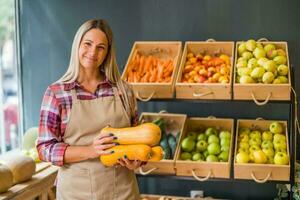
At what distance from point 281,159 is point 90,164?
1406 millimetres

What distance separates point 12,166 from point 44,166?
491 millimetres

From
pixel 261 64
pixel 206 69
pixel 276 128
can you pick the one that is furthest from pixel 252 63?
pixel 276 128

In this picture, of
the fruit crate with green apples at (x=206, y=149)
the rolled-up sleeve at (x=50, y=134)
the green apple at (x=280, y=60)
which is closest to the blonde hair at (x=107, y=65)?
the rolled-up sleeve at (x=50, y=134)

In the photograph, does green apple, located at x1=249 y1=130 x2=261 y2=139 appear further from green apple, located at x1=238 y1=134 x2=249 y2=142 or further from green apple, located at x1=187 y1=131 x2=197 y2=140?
green apple, located at x1=187 y1=131 x2=197 y2=140

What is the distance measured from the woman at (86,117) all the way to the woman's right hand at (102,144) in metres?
0.01

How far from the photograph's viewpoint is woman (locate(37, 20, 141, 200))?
181 cm

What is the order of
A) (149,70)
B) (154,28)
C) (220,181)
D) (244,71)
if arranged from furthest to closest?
1. (154,28)
2. (220,181)
3. (149,70)
4. (244,71)

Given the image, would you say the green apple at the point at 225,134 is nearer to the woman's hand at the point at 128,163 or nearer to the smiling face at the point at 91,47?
the woman's hand at the point at 128,163

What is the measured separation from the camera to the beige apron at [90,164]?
6.12 ft

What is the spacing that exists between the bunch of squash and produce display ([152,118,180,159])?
1169 mm

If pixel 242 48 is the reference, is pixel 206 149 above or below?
below

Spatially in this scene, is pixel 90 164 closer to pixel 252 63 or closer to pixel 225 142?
pixel 225 142

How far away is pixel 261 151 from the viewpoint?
283cm

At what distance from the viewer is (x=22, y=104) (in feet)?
12.5
